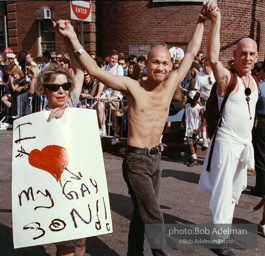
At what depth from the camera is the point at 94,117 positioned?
2.49 metres

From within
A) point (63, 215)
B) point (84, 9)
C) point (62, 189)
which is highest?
point (84, 9)

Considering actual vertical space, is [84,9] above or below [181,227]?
above

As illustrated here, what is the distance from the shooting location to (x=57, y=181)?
2307mm

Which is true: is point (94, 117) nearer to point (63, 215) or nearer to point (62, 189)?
point (62, 189)

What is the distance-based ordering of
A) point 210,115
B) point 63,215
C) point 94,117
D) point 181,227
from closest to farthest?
1. point 63,215
2. point 94,117
3. point 210,115
4. point 181,227

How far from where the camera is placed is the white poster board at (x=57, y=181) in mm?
2260

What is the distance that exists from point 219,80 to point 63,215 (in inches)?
78.8

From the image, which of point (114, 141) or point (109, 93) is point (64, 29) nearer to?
point (114, 141)

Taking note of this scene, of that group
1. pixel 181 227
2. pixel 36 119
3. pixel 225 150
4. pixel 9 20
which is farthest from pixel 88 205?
pixel 9 20

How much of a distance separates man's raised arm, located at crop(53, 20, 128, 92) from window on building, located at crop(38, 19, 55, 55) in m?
14.5

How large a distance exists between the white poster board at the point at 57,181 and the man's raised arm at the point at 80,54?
1.23 feet

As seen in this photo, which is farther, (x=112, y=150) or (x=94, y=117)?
(x=112, y=150)

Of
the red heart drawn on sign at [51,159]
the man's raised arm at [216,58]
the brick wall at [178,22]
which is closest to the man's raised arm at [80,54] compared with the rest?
the red heart drawn on sign at [51,159]

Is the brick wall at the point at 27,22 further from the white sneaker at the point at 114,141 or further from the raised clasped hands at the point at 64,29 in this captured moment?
the raised clasped hands at the point at 64,29
